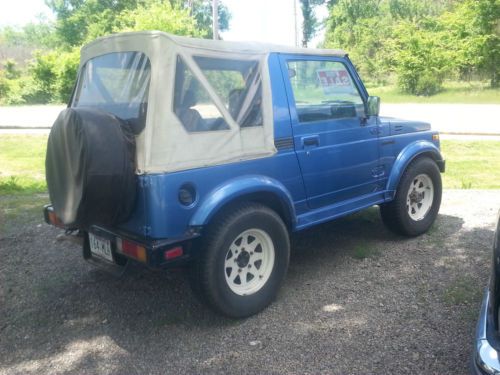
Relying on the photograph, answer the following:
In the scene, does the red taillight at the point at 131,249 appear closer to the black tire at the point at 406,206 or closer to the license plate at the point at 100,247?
the license plate at the point at 100,247

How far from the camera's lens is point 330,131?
154 inches

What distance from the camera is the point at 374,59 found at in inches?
1374

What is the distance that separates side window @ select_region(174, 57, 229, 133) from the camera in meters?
3.04

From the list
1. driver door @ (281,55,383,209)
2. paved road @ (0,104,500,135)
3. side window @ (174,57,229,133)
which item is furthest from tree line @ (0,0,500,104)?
side window @ (174,57,229,133)

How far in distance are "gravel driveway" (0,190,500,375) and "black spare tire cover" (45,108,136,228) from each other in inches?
34.8

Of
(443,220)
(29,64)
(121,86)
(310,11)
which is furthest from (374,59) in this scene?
(121,86)

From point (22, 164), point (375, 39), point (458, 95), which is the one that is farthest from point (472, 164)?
point (375, 39)

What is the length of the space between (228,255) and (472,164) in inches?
270

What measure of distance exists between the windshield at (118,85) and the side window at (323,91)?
1217mm

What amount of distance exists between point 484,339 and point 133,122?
2.35m

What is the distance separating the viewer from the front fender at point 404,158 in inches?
176

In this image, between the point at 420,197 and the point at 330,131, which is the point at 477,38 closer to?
the point at 420,197

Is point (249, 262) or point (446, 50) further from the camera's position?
point (446, 50)

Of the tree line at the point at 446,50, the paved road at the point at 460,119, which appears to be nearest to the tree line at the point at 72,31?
the paved road at the point at 460,119
